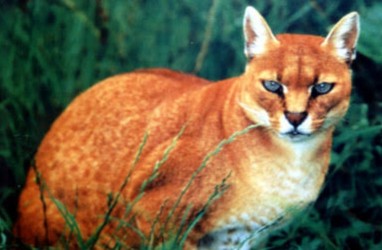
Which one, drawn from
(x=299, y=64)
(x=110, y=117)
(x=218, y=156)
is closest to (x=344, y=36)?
(x=299, y=64)

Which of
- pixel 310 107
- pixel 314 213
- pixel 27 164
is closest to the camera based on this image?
pixel 310 107

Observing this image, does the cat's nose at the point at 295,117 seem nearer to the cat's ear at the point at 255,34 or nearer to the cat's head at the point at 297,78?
the cat's head at the point at 297,78

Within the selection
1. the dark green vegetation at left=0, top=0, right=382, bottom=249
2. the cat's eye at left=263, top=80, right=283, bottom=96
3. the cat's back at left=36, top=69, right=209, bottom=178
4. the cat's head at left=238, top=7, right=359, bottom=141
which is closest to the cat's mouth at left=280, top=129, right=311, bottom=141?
the cat's head at left=238, top=7, right=359, bottom=141

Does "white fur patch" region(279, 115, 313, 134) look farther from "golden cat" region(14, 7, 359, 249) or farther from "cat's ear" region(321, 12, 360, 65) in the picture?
"cat's ear" region(321, 12, 360, 65)

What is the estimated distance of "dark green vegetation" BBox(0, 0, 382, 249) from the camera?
3064mm

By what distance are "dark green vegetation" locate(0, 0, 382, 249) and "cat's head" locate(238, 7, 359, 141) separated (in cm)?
15

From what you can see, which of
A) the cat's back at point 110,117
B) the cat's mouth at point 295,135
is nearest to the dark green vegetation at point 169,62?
the cat's back at point 110,117

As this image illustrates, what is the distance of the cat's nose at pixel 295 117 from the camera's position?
9.09ft

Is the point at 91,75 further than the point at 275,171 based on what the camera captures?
Yes

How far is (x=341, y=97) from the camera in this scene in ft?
9.36

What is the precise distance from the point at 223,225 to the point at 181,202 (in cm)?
14

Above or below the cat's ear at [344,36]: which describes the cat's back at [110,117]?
below

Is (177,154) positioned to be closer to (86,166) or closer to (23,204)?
(86,166)

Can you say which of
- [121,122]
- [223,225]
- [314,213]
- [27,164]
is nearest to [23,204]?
[27,164]
